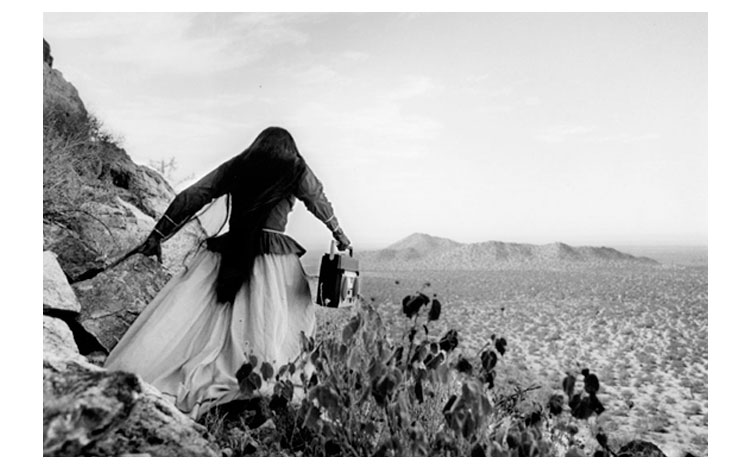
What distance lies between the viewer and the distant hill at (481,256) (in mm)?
4957

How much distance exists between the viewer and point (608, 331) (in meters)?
4.93

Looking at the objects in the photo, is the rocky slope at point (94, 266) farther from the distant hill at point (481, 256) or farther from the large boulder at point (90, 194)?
the distant hill at point (481, 256)

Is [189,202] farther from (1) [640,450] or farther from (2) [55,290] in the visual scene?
(1) [640,450]

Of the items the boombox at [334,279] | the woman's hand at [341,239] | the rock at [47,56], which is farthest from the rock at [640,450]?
the rock at [47,56]

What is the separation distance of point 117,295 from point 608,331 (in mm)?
3146

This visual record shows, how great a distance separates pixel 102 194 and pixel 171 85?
40.4 inches

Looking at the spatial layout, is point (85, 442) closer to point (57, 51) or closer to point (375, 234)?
point (375, 234)

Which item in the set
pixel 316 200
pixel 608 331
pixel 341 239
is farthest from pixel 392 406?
pixel 608 331

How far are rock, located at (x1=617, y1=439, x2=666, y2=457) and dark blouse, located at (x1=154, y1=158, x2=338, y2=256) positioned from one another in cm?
211

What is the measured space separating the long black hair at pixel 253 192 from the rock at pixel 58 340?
895 millimetres

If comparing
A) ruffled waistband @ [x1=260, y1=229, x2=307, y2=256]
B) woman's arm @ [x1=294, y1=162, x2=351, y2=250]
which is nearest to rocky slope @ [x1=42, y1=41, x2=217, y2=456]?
ruffled waistband @ [x1=260, y1=229, x2=307, y2=256]

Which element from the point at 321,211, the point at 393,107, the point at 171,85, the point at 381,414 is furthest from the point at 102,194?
the point at 381,414

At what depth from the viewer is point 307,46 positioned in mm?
4836
